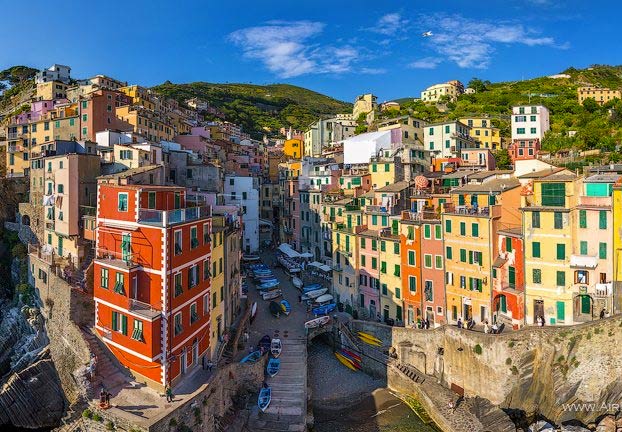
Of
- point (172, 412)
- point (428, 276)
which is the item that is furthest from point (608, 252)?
point (172, 412)

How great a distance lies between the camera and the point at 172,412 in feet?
75.0

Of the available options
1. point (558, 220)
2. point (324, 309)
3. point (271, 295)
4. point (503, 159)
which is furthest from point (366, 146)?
point (558, 220)

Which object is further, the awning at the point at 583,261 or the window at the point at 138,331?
the awning at the point at 583,261

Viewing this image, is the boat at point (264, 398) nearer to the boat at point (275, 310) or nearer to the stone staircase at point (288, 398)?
the stone staircase at point (288, 398)

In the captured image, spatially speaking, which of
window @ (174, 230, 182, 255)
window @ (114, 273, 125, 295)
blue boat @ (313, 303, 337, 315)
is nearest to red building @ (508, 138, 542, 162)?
blue boat @ (313, 303, 337, 315)

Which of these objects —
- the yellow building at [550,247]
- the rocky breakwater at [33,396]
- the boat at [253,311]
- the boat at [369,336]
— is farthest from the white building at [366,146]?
the rocky breakwater at [33,396]

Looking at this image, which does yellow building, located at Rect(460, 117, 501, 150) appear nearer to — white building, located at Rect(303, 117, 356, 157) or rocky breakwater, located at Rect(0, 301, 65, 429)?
white building, located at Rect(303, 117, 356, 157)

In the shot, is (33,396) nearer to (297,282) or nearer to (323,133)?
(297,282)

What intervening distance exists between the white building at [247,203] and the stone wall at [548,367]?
37554 mm

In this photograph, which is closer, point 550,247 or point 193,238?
point 193,238

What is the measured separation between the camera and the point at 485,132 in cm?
7475

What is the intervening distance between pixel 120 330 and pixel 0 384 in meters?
15.0

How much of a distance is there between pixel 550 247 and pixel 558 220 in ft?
6.92

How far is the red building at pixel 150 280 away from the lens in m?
25.1
